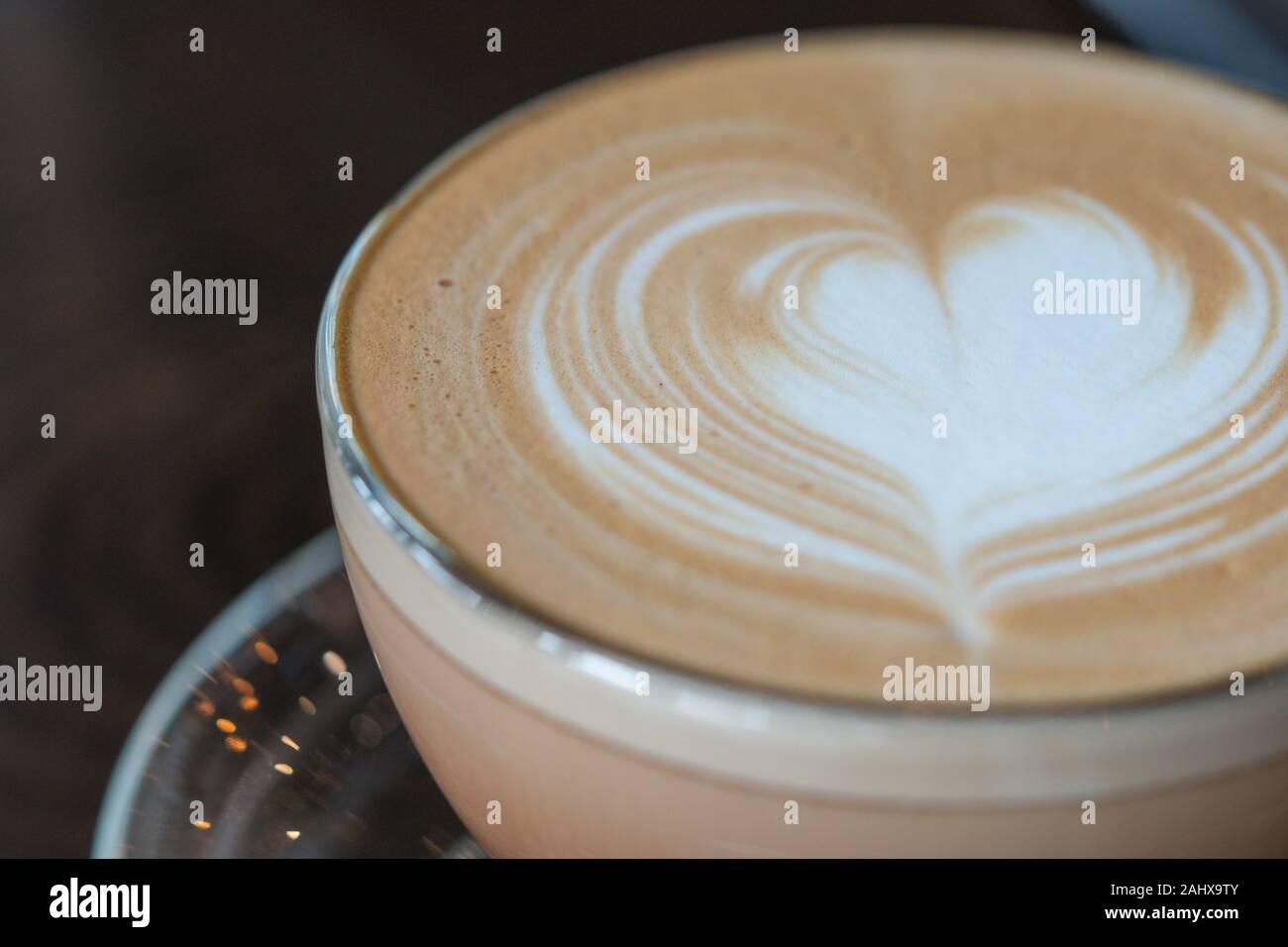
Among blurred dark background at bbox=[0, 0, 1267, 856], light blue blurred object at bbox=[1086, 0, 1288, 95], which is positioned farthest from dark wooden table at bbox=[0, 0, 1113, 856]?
light blue blurred object at bbox=[1086, 0, 1288, 95]

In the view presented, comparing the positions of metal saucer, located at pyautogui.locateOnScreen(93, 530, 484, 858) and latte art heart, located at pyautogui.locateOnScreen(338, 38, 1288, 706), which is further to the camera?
metal saucer, located at pyautogui.locateOnScreen(93, 530, 484, 858)

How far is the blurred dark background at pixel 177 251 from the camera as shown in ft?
3.92

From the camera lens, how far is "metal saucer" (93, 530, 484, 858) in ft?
3.05

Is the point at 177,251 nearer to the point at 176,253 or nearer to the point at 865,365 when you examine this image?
the point at 176,253

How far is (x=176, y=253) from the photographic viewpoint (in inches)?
57.5

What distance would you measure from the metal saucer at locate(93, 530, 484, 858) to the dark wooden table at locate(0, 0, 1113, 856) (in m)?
0.17

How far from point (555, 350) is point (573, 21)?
1091 mm

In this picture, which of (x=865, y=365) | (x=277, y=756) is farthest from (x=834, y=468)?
(x=277, y=756)

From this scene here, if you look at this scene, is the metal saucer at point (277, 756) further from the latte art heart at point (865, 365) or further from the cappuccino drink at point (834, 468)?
the latte art heart at point (865, 365)

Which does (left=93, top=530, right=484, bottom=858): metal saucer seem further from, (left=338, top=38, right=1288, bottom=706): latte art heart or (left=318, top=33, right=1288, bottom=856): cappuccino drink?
(left=338, top=38, right=1288, bottom=706): latte art heart

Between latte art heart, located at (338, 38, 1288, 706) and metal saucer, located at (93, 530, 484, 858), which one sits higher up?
latte art heart, located at (338, 38, 1288, 706)

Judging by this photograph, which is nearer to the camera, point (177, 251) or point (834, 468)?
point (834, 468)

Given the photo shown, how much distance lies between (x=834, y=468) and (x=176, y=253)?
Answer: 1.01 m

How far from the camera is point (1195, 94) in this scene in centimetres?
91
